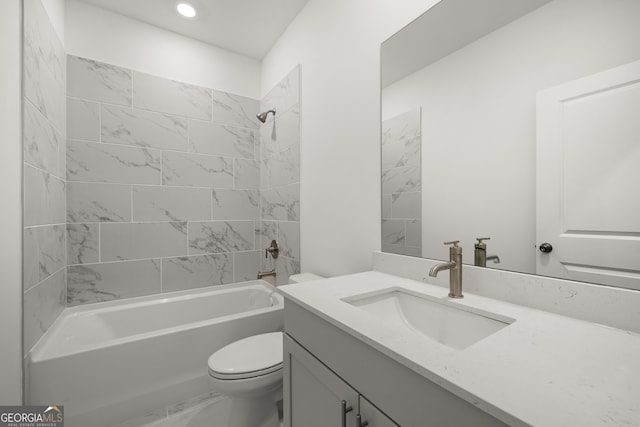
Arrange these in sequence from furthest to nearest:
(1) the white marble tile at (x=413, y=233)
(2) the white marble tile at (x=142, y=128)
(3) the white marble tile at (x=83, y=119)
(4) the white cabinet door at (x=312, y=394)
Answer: (2) the white marble tile at (x=142, y=128), (3) the white marble tile at (x=83, y=119), (1) the white marble tile at (x=413, y=233), (4) the white cabinet door at (x=312, y=394)

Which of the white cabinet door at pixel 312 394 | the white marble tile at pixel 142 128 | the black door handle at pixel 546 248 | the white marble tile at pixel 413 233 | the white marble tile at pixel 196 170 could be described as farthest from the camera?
the white marble tile at pixel 196 170

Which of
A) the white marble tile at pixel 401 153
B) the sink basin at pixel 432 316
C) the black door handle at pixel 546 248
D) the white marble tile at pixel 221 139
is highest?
the white marble tile at pixel 221 139

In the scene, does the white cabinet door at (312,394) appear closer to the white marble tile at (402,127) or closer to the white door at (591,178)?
the white door at (591,178)

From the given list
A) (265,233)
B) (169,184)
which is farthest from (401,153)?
(169,184)

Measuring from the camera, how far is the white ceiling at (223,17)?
187 centimetres

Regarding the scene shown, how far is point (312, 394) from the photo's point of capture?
843 millimetres

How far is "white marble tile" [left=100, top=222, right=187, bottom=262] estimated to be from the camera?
1952mm

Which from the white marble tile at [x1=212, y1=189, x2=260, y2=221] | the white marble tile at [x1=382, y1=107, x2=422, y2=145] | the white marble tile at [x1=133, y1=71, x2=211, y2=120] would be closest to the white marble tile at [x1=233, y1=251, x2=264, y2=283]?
the white marble tile at [x1=212, y1=189, x2=260, y2=221]

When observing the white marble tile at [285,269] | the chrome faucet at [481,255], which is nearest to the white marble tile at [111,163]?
the white marble tile at [285,269]

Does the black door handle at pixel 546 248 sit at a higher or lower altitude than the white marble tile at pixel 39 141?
lower

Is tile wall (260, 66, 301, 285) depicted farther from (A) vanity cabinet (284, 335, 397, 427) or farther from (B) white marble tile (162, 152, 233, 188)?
(A) vanity cabinet (284, 335, 397, 427)

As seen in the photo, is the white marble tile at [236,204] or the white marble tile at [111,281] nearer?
the white marble tile at [111,281]

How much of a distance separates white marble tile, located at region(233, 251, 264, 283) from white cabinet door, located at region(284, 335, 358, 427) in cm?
158

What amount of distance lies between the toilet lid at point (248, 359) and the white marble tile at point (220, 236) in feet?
3.55
